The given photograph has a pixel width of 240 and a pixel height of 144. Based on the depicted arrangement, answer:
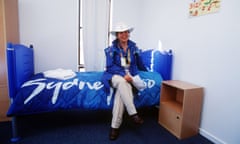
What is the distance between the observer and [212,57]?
5.65 feet

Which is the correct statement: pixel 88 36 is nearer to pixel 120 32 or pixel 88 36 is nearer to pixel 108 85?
pixel 120 32

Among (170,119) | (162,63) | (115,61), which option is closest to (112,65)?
(115,61)

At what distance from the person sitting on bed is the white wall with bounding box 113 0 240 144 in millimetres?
633

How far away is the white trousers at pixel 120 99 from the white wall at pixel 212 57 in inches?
33.7

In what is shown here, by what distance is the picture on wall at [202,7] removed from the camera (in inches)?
65.8

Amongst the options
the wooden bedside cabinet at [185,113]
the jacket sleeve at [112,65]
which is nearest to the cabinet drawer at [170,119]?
the wooden bedside cabinet at [185,113]

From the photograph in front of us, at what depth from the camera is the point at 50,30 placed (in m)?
2.52

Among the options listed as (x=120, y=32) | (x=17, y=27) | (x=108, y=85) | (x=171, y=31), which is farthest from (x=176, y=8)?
(x=17, y=27)

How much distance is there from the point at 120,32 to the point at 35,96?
1.20 meters

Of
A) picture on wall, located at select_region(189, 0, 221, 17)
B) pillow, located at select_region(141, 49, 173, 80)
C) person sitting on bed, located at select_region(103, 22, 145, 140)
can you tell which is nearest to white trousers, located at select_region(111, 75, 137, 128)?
person sitting on bed, located at select_region(103, 22, 145, 140)

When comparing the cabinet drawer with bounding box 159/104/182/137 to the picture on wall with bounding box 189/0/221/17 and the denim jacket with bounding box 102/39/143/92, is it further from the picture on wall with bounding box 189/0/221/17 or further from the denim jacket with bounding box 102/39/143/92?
the picture on wall with bounding box 189/0/221/17

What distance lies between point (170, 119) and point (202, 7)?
4.50 ft

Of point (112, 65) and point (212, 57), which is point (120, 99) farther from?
point (212, 57)

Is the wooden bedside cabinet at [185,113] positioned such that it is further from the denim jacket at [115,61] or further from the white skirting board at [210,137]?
the denim jacket at [115,61]
